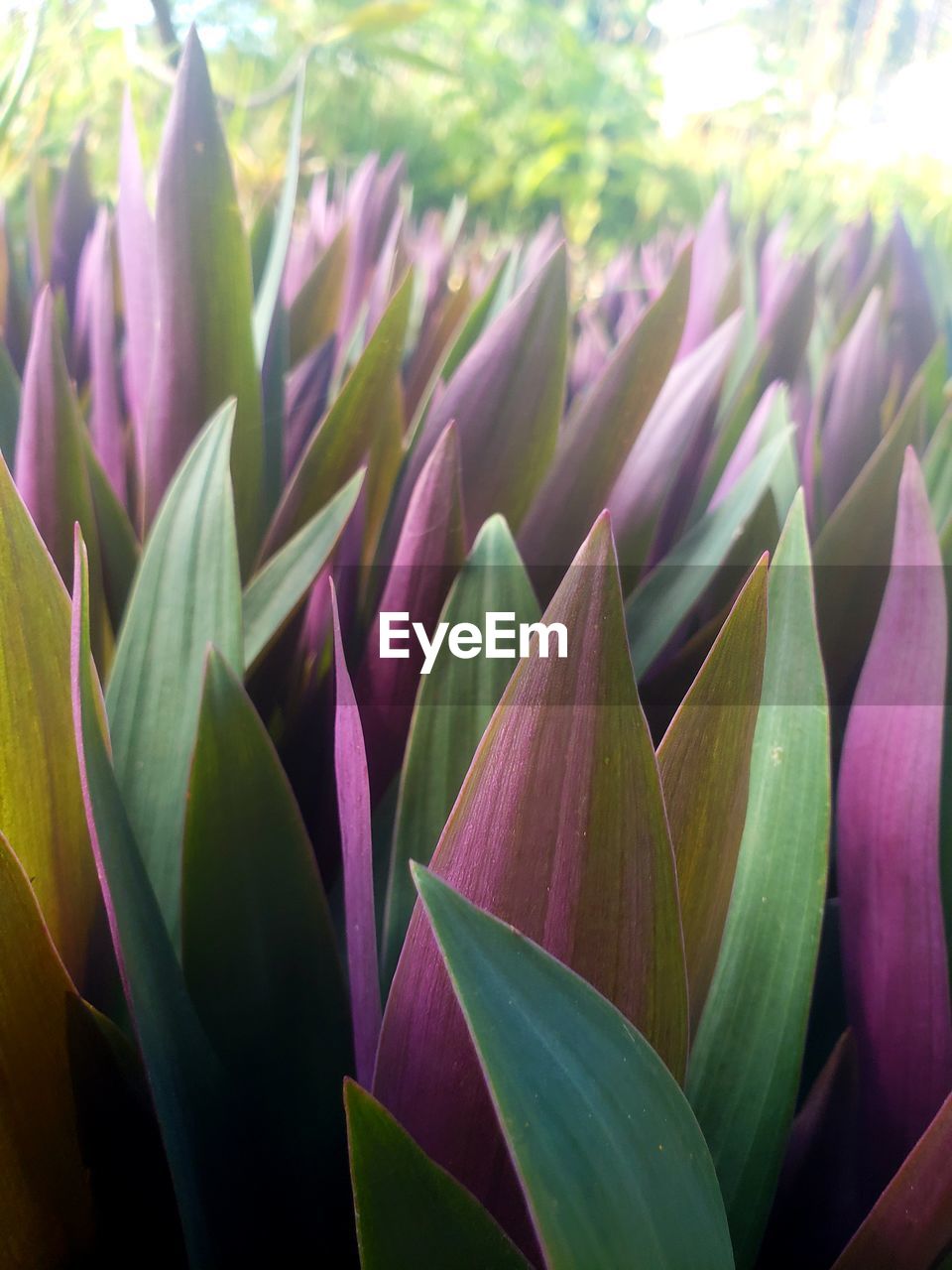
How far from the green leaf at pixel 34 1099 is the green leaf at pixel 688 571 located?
0.59ft

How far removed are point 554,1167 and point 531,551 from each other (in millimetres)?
217

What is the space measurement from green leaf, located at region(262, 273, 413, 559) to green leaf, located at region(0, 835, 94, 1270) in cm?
19

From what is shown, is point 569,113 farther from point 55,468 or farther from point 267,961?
point 267,961

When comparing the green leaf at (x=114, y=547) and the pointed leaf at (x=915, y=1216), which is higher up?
the green leaf at (x=114, y=547)

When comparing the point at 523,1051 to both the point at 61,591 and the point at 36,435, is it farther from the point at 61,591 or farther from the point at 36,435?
the point at 36,435

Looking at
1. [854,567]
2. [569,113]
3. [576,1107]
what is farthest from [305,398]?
[569,113]

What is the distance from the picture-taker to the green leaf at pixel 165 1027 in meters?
0.16

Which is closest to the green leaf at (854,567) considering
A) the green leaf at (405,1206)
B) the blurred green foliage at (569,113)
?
the green leaf at (405,1206)

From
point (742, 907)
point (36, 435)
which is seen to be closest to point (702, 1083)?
point (742, 907)

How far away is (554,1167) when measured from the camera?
0.12 m

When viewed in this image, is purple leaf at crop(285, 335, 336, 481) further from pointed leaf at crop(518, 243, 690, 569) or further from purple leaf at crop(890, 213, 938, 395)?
purple leaf at crop(890, 213, 938, 395)

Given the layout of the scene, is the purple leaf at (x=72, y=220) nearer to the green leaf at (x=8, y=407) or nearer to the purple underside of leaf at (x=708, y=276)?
the green leaf at (x=8, y=407)

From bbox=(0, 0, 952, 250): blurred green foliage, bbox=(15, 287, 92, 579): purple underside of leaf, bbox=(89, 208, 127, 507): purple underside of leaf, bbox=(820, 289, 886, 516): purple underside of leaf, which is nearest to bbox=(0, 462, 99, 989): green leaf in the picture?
bbox=(15, 287, 92, 579): purple underside of leaf

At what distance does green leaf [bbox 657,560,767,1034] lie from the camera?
0.58 feet
